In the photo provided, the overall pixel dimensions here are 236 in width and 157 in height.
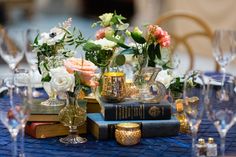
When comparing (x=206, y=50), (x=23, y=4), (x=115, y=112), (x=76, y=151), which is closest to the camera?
(x=76, y=151)

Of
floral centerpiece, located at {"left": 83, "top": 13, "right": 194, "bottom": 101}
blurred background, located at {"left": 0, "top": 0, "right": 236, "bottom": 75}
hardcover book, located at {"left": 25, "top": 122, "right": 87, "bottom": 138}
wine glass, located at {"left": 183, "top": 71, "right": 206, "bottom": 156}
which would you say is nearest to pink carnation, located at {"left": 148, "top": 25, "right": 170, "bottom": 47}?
floral centerpiece, located at {"left": 83, "top": 13, "right": 194, "bottom": 101}

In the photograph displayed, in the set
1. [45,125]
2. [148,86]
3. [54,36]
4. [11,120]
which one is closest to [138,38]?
[148,86]

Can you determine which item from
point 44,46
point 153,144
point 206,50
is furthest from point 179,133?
point 206,50

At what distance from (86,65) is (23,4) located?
5.86 meters

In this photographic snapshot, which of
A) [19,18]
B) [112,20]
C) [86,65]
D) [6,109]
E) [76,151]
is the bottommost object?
[76,151]

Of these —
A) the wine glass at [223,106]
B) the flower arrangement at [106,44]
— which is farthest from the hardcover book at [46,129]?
the wine glass at [223,106]

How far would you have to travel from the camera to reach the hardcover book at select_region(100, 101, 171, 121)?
5.32 ft

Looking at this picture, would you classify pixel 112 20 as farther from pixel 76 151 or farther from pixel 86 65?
pixel 76 151

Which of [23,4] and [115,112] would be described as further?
[23,4]

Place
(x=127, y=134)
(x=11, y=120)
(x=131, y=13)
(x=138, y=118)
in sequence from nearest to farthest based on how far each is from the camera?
1. (x=11, y=120)
2. (x=127, y=134)
3. (x=138, y=118)
4. (x=131, y=13)

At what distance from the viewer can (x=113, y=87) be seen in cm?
163

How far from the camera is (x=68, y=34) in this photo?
1.69 metres

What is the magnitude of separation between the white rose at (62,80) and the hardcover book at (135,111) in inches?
5.4

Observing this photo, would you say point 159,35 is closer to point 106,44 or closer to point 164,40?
point 164,40
